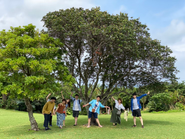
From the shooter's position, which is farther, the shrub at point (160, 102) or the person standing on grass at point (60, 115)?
the shrub at point (160, 102)

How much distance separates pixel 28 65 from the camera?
870 centimetres

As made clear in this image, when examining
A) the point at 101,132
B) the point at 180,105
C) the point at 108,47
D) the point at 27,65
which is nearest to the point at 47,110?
the point at 27,65

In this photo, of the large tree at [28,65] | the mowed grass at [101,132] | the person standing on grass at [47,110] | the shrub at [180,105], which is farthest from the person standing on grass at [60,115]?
the shrub at [180,105]

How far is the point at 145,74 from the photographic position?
44.0 ft

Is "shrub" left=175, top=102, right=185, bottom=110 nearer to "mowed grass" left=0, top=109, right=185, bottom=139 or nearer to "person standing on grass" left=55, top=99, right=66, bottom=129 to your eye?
"mowed grass" left=0, top=109, right=185, bottom=139

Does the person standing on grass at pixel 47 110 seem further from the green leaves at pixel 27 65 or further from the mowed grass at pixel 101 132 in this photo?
the green leaves at pixel 27 65

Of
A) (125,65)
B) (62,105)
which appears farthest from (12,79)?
(125,65)

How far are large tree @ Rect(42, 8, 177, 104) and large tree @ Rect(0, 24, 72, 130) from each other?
175 cm

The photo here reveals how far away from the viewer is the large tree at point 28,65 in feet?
27.8

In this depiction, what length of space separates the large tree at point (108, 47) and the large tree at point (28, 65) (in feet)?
5.73

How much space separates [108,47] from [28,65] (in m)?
4.94

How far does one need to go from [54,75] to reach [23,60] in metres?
2.12

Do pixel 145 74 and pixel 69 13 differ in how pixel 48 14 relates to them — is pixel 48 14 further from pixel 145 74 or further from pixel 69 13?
pixel 145 74

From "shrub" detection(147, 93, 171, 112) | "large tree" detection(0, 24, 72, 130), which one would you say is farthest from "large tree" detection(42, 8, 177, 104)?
"shrub" detection(147, 93, 171, 112)
